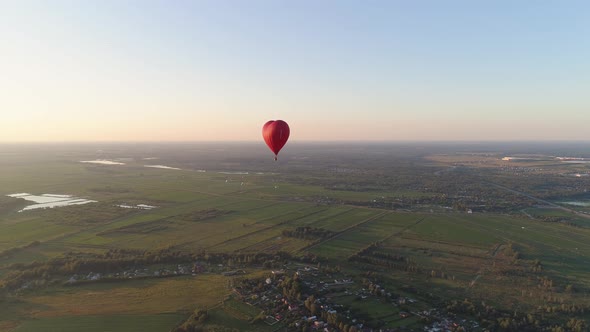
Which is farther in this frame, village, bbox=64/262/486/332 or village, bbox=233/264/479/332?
village, bbox=64/262/486/332

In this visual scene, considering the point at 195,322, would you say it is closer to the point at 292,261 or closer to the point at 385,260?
the point at 292,261

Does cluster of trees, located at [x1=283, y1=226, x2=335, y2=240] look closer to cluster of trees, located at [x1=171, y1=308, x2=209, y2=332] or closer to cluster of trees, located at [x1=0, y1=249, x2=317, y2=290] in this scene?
cluster of trees, located at [x1=0, y1=249, x2=317, y2=290]

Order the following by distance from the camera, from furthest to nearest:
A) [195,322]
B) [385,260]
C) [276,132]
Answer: [385,260] < [276,132] < [195,322]

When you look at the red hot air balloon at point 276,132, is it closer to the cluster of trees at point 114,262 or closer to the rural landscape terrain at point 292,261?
the rural landscape terrain at point 292,261

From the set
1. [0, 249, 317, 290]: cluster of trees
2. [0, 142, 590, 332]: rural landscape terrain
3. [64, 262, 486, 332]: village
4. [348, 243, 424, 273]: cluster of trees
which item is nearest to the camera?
[64, 262, 486, 332]: village

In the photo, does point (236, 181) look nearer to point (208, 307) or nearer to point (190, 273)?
point (190, 273)

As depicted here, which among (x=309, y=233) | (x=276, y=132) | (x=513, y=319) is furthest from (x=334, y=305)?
(x=309, y=233)

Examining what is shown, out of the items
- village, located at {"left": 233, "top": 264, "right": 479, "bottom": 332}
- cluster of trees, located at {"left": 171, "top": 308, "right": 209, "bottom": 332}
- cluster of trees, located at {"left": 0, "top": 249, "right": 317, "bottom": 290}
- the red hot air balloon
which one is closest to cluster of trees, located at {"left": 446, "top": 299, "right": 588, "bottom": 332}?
village, located at {"left": 233, "top": 264, "right": 479, "bottom": 332}
